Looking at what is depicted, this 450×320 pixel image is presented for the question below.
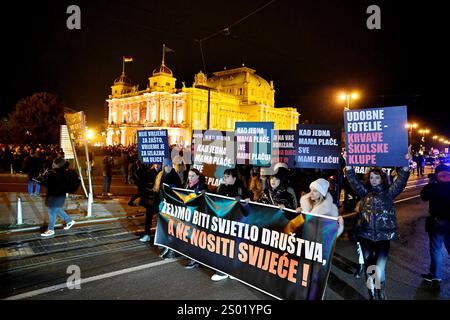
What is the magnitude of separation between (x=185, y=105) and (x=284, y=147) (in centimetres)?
7778

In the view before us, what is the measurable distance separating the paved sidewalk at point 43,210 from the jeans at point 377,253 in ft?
23.6

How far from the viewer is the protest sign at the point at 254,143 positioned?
9.08m

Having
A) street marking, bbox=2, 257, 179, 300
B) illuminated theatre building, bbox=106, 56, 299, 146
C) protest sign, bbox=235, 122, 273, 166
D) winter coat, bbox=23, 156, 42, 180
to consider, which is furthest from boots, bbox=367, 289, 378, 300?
illuminated theatre building, bbox=106, 56, 299, 146

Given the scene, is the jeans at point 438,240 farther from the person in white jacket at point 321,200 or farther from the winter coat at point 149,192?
the winter coat at point 149,192

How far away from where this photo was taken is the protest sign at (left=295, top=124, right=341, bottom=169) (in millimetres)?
9227

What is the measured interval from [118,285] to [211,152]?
16.3 feet

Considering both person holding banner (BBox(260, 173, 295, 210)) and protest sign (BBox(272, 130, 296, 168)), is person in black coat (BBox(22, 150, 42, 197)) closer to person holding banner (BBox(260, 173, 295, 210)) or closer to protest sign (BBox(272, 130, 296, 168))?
protest sign (BBox(272, 130, 296, 168))

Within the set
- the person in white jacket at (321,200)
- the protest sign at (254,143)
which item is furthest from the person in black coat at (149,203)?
the person in white jacket at (321,200)

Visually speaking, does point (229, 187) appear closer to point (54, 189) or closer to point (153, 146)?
point (153, 146)

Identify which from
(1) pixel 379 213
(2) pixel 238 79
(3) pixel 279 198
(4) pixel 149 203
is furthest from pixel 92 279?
(2) pixel 238 79

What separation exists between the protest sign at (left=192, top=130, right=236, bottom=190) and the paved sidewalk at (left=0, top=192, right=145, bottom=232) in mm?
2770
